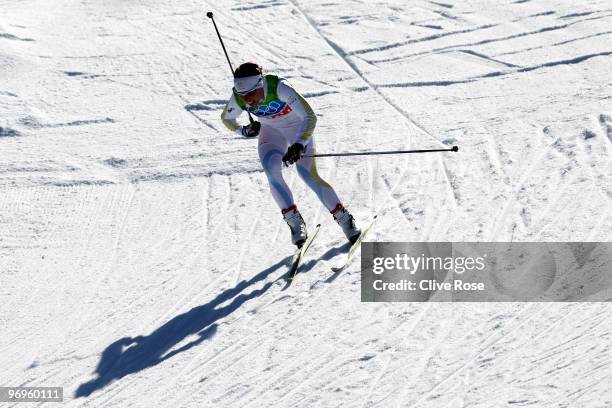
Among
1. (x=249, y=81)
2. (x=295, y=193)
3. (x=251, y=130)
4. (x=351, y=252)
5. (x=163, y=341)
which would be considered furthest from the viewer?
(x=295, y=193)

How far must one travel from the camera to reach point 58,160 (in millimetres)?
10398

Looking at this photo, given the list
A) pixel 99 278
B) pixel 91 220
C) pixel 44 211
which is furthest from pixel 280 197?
pixel 44 211

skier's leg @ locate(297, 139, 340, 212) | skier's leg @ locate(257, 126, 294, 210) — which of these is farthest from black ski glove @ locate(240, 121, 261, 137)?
skier's leg @ locate(297, 139, 340, 212)

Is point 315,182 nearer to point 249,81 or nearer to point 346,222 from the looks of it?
point 346,222

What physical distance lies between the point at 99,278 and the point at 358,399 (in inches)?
124

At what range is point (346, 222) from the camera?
25.7 ft

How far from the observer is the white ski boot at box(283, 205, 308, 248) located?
7824 mm

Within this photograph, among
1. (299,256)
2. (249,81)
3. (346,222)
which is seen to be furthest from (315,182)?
(249,81)

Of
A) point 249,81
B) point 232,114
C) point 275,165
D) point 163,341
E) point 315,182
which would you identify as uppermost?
point 249,81

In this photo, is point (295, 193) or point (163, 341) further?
point (295, 193)

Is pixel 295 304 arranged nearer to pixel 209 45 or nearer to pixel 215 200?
pixel 215 200

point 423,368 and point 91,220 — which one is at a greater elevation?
point 423,368

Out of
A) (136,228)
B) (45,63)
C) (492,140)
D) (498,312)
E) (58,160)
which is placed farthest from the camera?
(45,63)
